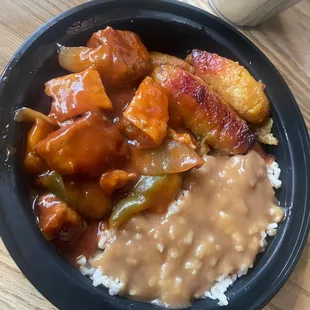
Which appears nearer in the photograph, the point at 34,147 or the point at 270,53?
the point at 34,147

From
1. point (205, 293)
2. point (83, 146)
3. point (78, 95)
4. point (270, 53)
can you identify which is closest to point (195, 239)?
point (205, 293)

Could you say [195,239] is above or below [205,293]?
above

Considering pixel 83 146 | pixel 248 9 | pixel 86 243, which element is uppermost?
pixel 248 9

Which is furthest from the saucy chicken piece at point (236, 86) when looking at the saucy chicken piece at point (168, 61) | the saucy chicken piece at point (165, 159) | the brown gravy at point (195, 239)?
the saucy chicken piece at point (165, 159)

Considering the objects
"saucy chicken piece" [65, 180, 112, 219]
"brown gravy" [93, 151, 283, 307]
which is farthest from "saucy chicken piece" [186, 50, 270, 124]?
"saucy chicken piece" [65, 180, 112, 219]

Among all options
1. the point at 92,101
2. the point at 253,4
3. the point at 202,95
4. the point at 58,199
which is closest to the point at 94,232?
the point at 58,199

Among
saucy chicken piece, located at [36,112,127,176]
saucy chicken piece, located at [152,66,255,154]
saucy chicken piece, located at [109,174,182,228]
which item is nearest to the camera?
saucy chicken piece, located at [36,112,127,176]

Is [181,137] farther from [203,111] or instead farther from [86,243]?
[86,243]

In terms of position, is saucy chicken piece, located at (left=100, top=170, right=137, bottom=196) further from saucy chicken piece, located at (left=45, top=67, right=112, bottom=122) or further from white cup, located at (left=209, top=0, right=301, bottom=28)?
white cup, located at (left=209, top=0, right=301, bottom=28)

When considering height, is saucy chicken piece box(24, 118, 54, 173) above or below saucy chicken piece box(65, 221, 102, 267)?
above
